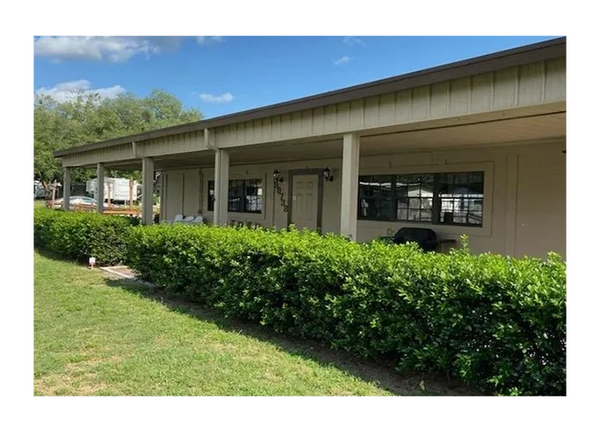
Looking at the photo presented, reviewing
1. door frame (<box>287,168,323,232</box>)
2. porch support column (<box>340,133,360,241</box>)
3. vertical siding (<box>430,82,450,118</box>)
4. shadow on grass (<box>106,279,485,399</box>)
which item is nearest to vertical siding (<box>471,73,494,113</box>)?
vertical siding (<box>430,82,450,118</box>)

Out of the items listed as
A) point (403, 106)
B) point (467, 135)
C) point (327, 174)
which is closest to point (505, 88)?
point (403, 106)

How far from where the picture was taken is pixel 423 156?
32.1ft

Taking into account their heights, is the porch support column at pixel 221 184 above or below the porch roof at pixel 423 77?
below

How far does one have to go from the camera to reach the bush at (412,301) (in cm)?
296

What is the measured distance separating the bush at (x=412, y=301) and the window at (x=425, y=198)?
4.97m

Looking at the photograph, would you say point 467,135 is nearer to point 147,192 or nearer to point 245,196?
point 147,192

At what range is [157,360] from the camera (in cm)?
403

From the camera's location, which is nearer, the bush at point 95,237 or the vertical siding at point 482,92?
the vertical siding at point 482,92

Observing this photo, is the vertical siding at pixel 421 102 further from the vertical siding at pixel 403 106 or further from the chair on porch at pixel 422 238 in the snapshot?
the chair on porch at pixel 422 238

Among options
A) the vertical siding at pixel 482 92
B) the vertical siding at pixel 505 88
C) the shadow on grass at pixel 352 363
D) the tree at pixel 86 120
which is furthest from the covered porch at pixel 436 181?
the tree at pixel 86 120

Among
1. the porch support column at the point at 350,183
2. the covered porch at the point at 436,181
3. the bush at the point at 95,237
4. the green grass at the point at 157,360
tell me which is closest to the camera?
the green grass at the point at 157,360

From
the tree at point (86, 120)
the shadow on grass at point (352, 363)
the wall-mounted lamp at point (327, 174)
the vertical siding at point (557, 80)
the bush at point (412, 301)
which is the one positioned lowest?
the shadow on grass at point (352, 363)

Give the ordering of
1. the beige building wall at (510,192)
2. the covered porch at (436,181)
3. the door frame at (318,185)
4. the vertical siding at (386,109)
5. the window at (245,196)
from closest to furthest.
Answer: the vertical siding at (386,109) → the covered porch at (436,181) → the beige building wall at (510,192) → the door frame at (318,185) → the window at (245,196)
